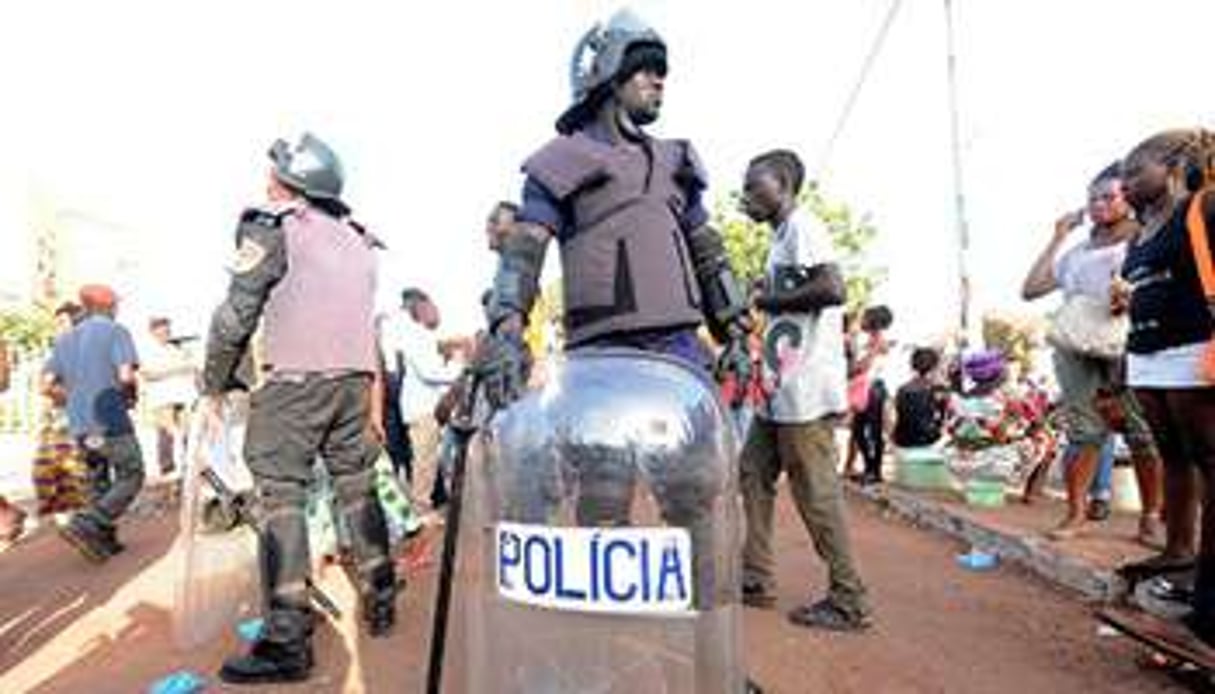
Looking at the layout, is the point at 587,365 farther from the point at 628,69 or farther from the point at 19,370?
the point at 19,370

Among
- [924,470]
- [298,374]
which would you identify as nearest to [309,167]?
[298,374]

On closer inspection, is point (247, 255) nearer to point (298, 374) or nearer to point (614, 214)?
point (298, 374)

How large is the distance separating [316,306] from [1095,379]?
3.70 meters

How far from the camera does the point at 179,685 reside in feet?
12.0

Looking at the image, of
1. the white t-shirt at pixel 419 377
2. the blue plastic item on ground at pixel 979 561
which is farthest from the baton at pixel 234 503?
the white t-shirt at pixel 419 377

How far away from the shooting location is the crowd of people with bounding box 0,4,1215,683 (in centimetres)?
301

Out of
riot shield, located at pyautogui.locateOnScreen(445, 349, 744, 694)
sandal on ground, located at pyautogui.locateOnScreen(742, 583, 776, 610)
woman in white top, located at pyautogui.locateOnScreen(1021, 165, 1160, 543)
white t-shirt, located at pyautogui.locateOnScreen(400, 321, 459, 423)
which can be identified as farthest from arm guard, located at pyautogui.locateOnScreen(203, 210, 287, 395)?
white t-shirt, located at pyautogui.locateOnScreen(400, 321, 459, 423)

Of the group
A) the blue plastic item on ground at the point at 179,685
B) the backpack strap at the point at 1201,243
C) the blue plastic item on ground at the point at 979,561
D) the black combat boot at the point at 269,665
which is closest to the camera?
the backpack strap at the point at 1201,243

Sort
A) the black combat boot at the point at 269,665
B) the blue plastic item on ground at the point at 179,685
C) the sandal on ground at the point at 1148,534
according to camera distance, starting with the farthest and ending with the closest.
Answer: the sandal on ground at the point at 1148,534 → the black combat boot at the point at 269,665 → the blue plastic item on ground at the point at 179,685

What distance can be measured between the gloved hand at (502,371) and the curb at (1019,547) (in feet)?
9.97

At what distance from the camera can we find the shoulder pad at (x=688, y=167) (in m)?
3.20

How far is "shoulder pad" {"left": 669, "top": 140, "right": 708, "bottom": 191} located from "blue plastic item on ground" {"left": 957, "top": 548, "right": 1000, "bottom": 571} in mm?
3358

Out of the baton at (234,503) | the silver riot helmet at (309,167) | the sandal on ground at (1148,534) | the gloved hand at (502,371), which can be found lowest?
the sandal on ground at (1148,534)

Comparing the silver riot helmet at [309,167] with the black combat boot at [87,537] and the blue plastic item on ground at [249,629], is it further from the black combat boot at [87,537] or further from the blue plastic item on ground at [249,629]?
the black combat boot at [87,537]
